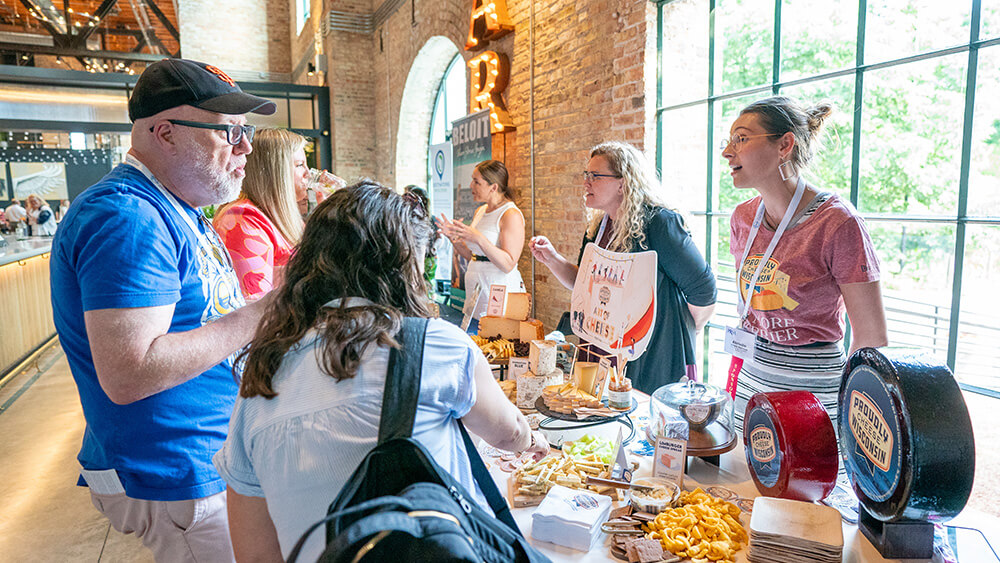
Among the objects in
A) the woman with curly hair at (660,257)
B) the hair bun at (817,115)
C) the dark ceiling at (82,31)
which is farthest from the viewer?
the dark ceiling at (82,31)

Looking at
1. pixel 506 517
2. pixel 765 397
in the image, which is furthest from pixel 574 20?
pixel 506 517

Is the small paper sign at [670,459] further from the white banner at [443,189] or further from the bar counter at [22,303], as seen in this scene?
the bar counter at [22,303]

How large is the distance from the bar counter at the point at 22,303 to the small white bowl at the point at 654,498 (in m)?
6.18

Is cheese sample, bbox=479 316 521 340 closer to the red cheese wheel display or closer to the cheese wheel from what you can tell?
the red cheese wheel display

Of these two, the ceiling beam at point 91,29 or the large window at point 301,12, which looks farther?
the ceiling beam at point 91,29

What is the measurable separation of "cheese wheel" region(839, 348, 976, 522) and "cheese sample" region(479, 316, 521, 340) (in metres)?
1.45

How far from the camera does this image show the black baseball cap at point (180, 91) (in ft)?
4.48

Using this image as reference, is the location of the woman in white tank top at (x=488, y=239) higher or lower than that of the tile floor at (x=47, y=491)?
higher

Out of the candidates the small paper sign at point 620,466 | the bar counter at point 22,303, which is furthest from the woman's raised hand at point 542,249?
the bar counter at point 22,303

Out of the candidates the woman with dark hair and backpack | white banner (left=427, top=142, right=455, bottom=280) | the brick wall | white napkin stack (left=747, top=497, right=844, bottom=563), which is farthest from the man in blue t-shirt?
the brick wall

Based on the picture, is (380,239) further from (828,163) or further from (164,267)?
(828,163)

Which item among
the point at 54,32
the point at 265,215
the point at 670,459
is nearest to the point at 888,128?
the point at 670,459

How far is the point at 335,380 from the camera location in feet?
3.10

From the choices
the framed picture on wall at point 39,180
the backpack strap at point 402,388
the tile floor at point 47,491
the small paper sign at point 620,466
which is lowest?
the tile floor at point 47,491
